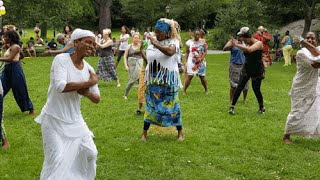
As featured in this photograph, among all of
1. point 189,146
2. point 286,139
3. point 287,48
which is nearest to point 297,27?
point 287,48

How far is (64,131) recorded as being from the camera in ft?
14.8

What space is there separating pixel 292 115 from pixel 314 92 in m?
0.51

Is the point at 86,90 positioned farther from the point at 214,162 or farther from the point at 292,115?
the point at 292,115

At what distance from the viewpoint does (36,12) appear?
33.5m

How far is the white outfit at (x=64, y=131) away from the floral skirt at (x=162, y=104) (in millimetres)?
3014

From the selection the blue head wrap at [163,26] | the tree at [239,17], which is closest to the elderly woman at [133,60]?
the blue head wrap at [163,26]

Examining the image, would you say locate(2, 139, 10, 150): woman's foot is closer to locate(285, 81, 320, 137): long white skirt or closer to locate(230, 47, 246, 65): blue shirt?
locate(285, 81, 320, 137): long white skirt

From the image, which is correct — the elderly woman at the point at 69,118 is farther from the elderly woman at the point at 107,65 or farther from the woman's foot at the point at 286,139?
the elderly woman at the point at 107,65

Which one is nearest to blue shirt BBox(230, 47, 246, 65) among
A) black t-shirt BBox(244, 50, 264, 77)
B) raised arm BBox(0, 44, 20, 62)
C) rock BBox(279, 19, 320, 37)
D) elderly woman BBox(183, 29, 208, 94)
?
black t-shirt BBox(244, 50, 264, 77)

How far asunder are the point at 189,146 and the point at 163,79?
1.18m

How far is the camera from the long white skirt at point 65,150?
4.46 m

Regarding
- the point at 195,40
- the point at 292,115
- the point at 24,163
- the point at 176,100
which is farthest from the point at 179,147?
the point at 195,40

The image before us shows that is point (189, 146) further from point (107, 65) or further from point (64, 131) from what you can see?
point (107, 65)

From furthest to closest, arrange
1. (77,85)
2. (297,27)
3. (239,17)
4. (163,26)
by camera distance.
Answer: (297,27) → (239,17) → (163,26) → (77,85)
